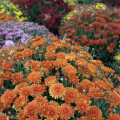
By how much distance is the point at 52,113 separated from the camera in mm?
1060

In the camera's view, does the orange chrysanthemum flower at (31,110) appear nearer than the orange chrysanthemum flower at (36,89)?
Yes

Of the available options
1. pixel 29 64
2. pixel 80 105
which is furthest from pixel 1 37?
pixel 80 105

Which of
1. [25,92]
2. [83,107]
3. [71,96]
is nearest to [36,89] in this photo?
[25,92]

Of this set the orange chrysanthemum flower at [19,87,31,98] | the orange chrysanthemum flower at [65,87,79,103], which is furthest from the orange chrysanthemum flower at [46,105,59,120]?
the orange chrysanthemum flower at [19,87,31,98]

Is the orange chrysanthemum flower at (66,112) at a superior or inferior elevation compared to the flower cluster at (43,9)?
inferior

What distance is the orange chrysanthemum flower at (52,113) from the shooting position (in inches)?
41.0

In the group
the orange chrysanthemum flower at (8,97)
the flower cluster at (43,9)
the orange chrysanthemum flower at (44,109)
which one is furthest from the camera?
the flower cluster at (43,9)

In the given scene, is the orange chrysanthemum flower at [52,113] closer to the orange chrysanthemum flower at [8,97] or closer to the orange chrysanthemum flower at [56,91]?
the orange chrysanthemum flower at [56,91]

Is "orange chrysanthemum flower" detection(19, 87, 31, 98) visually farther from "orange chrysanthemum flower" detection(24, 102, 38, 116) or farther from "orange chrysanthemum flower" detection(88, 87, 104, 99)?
"orange chrysanthemum flower" detection(88, 87, 104, 99)

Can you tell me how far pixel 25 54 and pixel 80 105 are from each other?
0.94 meters

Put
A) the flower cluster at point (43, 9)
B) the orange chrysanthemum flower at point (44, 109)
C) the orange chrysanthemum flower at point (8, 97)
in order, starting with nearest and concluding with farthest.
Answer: the orange chrysanthemum flower at point (44, 109)
the orange chrysanthemum flower at point (8, 97)
the flower cluster at point (43, 9)

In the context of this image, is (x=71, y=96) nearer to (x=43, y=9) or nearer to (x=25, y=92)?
(x=25, y=92)

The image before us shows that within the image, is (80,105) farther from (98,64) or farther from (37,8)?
(37,8)

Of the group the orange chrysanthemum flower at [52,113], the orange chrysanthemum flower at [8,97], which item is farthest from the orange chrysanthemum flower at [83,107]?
the orange chrysanthemum flower at [8,97]
